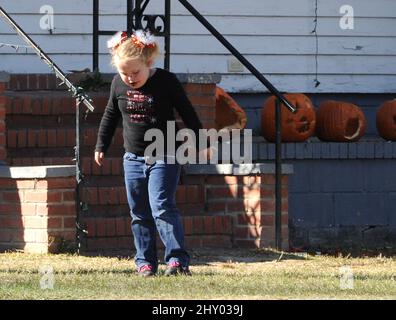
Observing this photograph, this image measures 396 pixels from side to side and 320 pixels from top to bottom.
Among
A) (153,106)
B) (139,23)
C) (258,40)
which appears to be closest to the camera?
(153,106)

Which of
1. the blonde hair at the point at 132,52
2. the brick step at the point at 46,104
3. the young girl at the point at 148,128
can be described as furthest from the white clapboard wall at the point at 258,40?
the blonde hair at the point at 132,52

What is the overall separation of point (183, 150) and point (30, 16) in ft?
14.2

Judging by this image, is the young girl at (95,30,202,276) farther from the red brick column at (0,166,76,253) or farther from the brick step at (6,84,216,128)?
the brick step at (6,84,216,128)

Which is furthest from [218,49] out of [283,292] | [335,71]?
[283,292]

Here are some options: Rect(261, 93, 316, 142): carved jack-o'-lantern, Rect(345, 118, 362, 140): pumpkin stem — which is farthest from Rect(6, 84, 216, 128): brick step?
Rect(345, 118, 362, 140): pumpkin stem

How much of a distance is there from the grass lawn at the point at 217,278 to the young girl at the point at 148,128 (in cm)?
22

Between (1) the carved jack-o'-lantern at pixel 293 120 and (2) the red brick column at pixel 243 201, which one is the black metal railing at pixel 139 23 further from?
(1) the carved jack-o'-lantern at pixel 293 120

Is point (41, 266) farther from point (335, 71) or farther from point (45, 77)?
point (335, 71)

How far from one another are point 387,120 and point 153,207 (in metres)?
4.34

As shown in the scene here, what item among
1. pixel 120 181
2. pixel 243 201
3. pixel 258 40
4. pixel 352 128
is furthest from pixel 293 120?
pixel 120 181

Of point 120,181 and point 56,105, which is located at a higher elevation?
point 56,105

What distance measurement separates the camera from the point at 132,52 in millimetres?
7852

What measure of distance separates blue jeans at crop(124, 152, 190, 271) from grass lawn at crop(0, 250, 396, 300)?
176mm

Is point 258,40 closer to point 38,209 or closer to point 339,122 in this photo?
point 339,122
